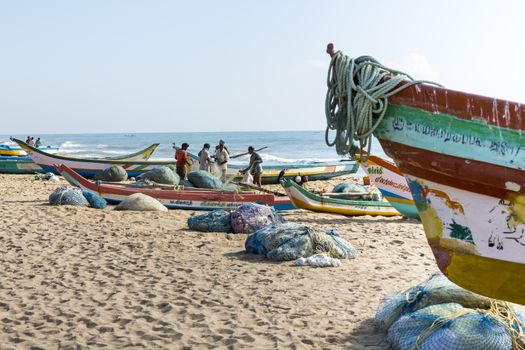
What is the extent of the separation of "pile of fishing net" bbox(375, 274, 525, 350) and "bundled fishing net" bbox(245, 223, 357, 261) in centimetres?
279

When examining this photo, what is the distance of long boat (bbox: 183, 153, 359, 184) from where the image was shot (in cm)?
2284

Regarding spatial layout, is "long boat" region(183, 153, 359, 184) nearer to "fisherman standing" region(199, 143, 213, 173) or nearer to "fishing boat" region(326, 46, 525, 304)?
"fisherman standing" region(199, 143, 213, 173)

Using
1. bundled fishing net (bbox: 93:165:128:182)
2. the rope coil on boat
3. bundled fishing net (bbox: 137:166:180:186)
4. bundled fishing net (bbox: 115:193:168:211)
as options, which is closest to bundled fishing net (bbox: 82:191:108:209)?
bundled fishing net (bbox: 115:193:168:211)

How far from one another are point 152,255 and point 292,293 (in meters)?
2.83

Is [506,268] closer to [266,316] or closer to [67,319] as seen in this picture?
[266,316]

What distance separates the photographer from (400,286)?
23.4 ft

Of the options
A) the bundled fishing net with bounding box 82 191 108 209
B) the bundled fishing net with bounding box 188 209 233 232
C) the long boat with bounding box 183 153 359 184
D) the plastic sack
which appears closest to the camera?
the plastic sack

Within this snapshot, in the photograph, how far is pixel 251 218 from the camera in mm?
10727

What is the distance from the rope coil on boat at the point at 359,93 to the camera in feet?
13.8

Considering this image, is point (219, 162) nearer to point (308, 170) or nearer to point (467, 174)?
point (308, 170)

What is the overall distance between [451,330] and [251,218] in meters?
6.33

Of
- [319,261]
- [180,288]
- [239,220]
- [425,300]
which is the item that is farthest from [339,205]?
[425,300]

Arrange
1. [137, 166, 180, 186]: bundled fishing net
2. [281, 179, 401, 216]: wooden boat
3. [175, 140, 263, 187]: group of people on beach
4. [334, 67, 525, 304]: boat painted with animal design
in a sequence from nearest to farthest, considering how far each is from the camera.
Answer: [334, 67, 525, 304]: boat painted with animal design
[281, 179, 401, 216]: wooden boat
[175, 140, 263, 187]: group of people on beach
[137, 166, 180, 186]: bundled fishing net

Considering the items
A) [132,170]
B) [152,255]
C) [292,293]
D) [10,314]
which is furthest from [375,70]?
[132,170]
